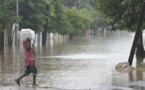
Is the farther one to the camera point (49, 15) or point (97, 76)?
point (49, 15)

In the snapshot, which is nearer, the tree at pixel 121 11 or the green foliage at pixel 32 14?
the tree at pixel 121 11

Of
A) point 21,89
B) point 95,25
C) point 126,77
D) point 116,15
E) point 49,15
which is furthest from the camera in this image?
point 95,25

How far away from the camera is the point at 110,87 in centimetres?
1327

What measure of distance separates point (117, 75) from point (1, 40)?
3387 centimetres

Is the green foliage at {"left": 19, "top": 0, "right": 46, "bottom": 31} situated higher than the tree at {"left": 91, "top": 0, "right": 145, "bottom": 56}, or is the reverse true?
the green foliage at {"left": 19, "top": 0, "right": 46, "bottom": 31}

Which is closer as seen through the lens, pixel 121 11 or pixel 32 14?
pixel 121 11

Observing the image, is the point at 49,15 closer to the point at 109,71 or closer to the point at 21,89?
the point at 109,71

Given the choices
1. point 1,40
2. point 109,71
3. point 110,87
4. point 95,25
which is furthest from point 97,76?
point 95,25

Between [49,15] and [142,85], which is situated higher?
[49,15]

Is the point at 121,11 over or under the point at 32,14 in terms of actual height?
under

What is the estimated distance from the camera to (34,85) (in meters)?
13.7

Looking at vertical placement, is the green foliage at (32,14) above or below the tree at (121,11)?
above

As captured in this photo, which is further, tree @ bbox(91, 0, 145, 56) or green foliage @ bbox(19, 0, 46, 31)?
green foliage @ bbox(19, 0, 46, 31)

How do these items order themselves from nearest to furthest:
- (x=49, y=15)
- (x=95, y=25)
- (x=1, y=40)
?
(x=1, y=40) → (x=49, y=15) → (x=95, y=25)
